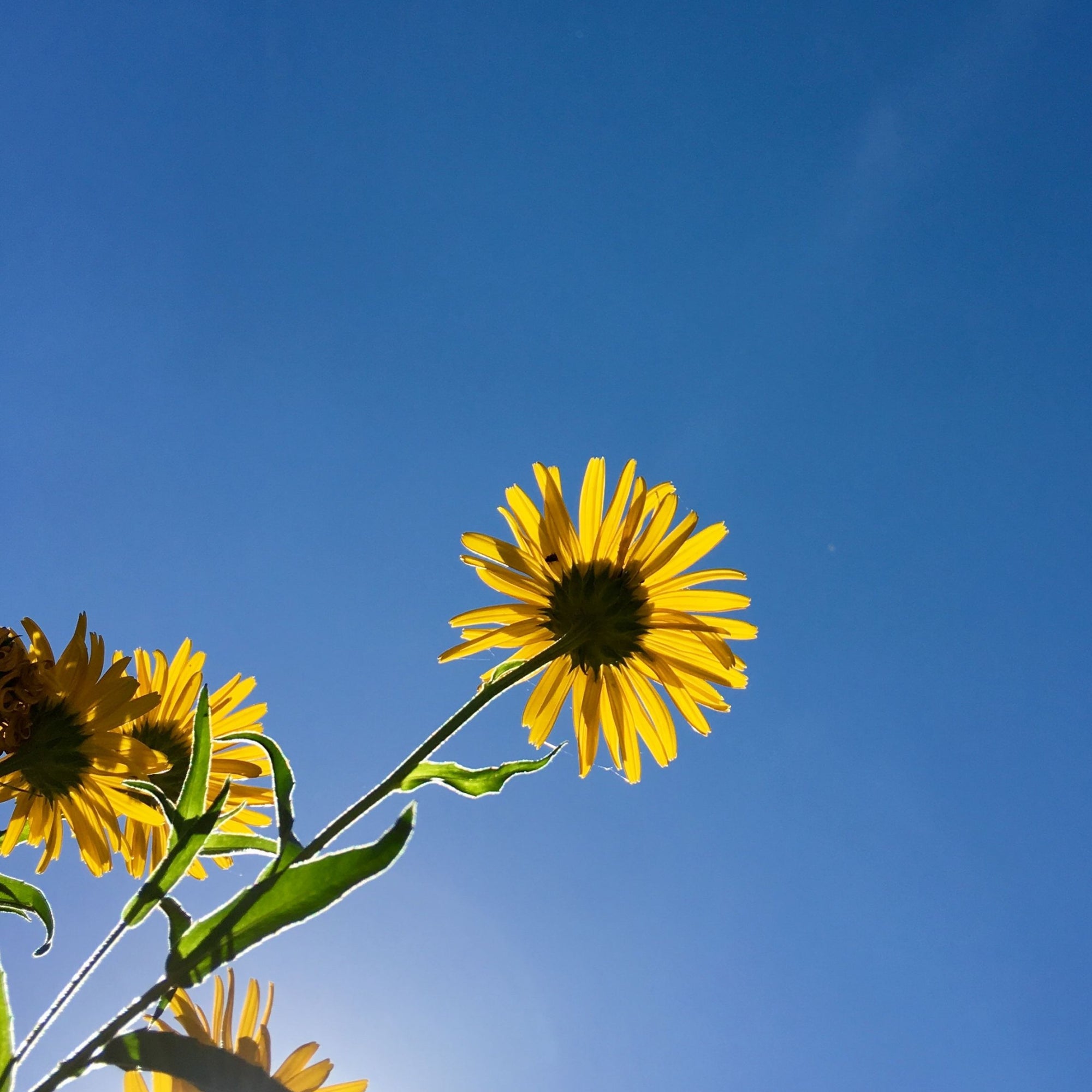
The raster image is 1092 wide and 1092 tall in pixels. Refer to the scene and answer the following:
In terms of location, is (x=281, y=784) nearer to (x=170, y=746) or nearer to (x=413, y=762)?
(x=413, y=762)

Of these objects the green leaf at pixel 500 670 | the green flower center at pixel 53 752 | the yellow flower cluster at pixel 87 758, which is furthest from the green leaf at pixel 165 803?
the green leaf at pixel 500 670

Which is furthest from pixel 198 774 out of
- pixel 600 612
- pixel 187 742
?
pixel 600 612

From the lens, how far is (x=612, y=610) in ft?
9.19

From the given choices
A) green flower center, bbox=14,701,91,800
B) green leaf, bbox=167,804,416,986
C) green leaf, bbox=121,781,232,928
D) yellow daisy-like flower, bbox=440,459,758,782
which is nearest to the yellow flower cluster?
green flower center, bbox=14,701,91,800

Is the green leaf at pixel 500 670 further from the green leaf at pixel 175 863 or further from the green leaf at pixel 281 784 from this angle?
the green leaf at pixel 175 863

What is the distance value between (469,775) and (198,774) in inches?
18.7

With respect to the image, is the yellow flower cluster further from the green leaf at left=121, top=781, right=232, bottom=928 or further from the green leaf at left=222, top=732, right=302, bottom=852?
the green leaf at left=121, top=781, right=232, bottom=928

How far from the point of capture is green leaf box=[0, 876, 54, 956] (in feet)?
5.31

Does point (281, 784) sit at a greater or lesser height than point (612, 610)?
lesser

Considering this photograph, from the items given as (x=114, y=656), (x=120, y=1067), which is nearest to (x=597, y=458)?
(x=114, y=656)

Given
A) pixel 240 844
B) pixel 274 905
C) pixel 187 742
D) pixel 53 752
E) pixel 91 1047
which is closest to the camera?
pixel 91 1047

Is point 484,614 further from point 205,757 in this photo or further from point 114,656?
point 205,757

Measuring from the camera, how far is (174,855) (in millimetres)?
1407

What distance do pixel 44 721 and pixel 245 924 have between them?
101 cm
